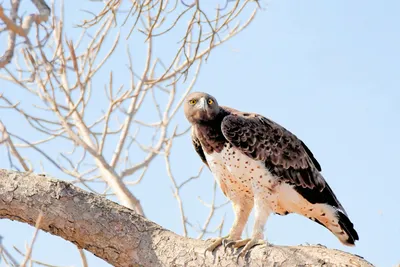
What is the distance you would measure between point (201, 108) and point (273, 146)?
64 centimetres

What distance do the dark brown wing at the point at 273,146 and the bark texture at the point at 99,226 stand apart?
1101mm

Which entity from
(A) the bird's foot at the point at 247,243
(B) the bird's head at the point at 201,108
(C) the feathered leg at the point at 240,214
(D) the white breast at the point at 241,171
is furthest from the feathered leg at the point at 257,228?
(B) the bird's head at the point at 201,108

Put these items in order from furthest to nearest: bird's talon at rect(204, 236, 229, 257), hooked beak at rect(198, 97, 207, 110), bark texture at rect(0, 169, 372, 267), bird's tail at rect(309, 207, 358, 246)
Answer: bird's tail at rect(309, 207, 358, 246)
hooked beak at rect(198, 97, 207, 110)
bird's talon at rect(204, 236, 229, 257)
bark texture at rect(0, 169, 372, 267)

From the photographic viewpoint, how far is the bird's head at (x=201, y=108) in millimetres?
5738

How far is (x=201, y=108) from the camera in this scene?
18.8 ft

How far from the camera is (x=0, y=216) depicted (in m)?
4.83

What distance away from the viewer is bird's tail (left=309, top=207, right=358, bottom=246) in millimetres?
5875

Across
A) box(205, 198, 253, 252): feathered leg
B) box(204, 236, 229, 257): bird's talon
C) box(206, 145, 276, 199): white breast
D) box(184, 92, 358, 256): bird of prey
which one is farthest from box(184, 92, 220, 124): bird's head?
box(204, 236, 229, 257): bird's talon

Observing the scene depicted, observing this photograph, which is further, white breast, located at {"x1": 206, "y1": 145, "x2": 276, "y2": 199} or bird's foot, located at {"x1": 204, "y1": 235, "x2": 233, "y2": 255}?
white breast, located at {"x1": 206, "y1": 145, "x2": 276, "y2": 199}

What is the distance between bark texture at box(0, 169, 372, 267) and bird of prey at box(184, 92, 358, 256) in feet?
2.59

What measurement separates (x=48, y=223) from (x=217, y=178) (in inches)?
62.3

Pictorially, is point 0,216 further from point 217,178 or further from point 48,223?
point 217,178

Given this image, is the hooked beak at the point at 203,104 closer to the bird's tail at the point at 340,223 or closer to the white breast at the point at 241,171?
the white breast at the point at 241,171

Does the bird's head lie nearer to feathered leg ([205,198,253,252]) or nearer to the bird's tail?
feathered leg ([205,198,253,252])
